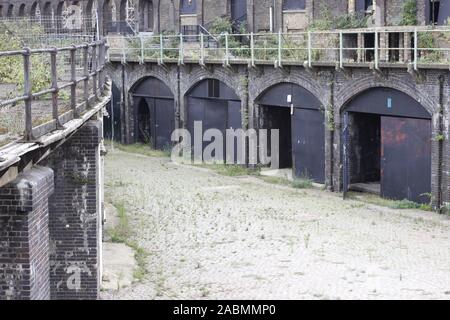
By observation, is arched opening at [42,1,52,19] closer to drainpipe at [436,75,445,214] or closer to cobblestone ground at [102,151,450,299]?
cobblestone ground at [102,151,450,299]

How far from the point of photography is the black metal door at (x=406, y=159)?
2248 centimetres

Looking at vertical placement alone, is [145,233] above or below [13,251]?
below

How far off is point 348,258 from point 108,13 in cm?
3351

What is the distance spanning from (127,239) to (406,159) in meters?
8.41

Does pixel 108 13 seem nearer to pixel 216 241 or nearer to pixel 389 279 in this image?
pixel 216 241

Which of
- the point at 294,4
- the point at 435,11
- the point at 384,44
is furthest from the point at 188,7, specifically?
the point at 435,11

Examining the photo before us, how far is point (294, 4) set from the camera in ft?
111

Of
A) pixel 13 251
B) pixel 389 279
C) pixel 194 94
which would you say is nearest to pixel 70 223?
pixel 13 251

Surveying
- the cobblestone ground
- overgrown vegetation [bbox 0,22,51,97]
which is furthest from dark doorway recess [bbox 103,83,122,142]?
overgrown vegetation [bbox 0,22,51,97]

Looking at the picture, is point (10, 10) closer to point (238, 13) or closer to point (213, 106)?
point (238, 13)

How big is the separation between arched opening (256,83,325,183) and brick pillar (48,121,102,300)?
1461 cm

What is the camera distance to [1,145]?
7645 mm

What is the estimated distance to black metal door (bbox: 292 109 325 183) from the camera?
26.4m

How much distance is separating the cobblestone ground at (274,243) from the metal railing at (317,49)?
4041 millimetres
